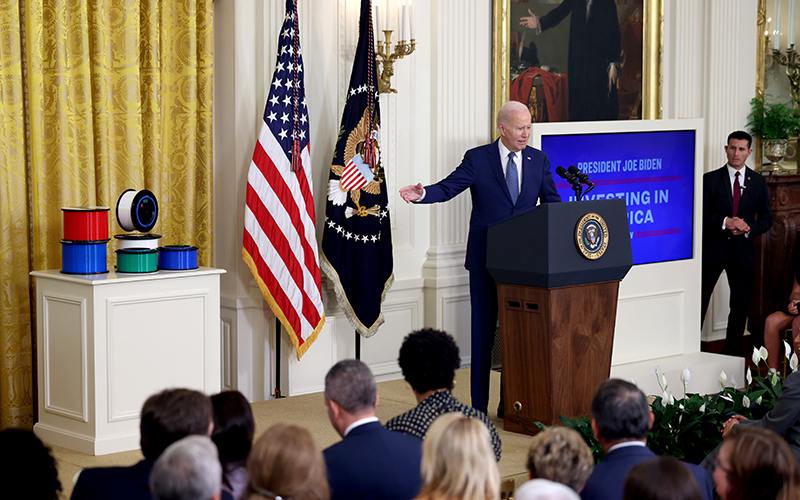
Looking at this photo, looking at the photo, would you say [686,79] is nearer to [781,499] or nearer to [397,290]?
[397,290]

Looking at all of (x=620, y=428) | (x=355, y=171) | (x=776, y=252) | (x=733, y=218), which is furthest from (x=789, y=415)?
(x=776, y=252)

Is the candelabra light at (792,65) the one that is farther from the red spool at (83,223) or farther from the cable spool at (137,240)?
the red spool at (83,223)

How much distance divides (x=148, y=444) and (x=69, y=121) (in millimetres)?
3159

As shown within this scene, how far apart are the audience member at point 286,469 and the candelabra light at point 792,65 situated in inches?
330

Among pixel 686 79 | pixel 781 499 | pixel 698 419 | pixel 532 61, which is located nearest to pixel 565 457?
pixel 781 499

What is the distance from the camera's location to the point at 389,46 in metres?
Result: 6.19

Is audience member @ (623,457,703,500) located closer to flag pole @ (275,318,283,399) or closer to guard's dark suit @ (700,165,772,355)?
flag pole @ (275,318,283,399)

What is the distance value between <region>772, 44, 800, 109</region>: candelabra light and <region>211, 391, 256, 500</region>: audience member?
803 cm

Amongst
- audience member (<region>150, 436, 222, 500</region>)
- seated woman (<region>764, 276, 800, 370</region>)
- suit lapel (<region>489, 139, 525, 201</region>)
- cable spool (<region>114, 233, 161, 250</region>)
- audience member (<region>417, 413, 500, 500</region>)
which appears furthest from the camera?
seated woman (<region>764, 276, 800, 370</region>)

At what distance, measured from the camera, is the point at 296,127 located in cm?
565

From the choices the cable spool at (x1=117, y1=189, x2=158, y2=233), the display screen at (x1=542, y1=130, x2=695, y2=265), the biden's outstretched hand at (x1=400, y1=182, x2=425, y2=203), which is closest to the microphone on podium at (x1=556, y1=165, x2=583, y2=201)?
the biden's outstretched hand at (x1=400, y1=182, x2=425, y2=203)

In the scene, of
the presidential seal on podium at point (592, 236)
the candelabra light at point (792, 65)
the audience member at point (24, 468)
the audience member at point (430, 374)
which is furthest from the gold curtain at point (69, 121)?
the candelabra light at point (792, 65)

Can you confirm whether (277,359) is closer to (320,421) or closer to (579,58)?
(320,421)

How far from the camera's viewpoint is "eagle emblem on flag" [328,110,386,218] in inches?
234
